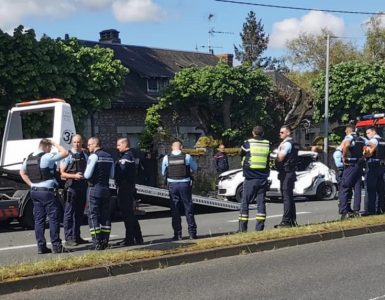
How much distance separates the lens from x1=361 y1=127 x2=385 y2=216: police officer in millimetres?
12666

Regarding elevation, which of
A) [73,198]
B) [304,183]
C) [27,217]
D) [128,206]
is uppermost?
[73,198]

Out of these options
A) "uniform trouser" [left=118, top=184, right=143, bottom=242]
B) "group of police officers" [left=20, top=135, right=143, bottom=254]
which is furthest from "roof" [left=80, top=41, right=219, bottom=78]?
"uniform trouser" [left=118, top=184, right=143, bottom=242]

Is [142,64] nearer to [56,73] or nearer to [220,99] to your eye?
[220,99]

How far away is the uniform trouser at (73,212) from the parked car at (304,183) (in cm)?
980

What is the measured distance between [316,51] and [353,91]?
23052mm

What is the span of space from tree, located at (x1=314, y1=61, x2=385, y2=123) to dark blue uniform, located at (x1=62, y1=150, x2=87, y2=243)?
26511 mm

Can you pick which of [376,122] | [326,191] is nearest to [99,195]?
[326,191]

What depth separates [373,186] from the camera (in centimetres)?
1276

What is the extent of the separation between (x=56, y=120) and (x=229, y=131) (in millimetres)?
15069

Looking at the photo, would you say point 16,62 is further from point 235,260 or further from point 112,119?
point 235,260

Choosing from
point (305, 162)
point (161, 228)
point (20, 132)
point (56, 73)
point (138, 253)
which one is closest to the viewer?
point (138, 253)

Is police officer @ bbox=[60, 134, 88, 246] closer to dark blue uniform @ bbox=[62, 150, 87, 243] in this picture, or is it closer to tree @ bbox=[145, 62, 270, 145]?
dark blue uniform @ bbox=[62, 150, 87, 243]

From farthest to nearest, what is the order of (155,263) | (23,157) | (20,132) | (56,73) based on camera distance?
1. (56,73)
2. (20,132)
3. (23,157)
4. (155,263)

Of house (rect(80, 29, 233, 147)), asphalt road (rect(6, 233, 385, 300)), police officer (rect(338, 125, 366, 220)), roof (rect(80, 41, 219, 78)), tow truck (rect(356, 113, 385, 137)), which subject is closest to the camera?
asphalt road (rect(6, 233, 385, 300))
